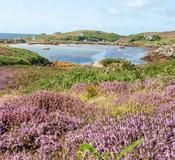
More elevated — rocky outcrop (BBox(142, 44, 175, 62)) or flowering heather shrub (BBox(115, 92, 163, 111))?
flowering heather shrub (BBox(115, 92, 163, 111))

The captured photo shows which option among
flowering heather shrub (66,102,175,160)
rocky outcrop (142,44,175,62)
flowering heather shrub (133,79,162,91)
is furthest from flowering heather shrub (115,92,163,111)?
rocky outcrop (142,44,175,62)

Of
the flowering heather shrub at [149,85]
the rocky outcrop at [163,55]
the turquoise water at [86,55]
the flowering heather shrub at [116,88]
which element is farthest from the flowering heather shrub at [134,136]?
the rocky outcrop at [163,55]

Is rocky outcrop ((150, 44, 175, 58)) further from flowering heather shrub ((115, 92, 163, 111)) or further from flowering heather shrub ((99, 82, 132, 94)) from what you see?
flowering heather shrub ((115, 92, 163, 111))

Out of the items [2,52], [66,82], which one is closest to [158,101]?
[66,82]

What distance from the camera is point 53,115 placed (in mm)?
7207

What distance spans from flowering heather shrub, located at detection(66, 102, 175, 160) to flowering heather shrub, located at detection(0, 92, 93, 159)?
385mm

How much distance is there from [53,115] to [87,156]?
7.96 feet

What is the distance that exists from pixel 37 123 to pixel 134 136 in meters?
2.13

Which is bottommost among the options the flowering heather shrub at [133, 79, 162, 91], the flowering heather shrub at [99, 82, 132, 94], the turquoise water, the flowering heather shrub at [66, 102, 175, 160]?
the turquoise water

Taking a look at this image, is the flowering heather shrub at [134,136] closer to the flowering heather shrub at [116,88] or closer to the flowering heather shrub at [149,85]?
the flowering heather shrub at [149,85]

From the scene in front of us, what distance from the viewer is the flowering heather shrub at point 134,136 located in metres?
4.50

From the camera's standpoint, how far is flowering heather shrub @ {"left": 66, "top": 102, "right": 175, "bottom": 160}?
4.50m

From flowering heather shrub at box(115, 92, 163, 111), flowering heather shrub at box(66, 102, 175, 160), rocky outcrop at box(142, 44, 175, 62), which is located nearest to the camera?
flowering heather shrub at box(66, 102, 175, 160)

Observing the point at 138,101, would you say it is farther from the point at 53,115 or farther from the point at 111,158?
the point at 111,158
